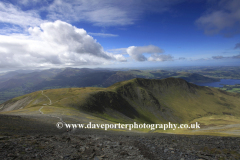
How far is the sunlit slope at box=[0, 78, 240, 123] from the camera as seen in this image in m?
92.5

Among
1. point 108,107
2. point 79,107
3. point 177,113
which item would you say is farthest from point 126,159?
point 177,113

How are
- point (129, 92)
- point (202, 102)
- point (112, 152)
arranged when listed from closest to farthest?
point (112, 152) < point (129, 92) < point (202, 102)

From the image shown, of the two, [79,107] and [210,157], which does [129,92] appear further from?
[210,157]

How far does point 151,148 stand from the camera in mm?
18297

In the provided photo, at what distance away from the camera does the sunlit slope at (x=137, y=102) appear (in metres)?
92.5

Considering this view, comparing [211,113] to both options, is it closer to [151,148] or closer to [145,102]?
[145,102]

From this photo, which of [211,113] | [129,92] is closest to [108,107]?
[129,92]

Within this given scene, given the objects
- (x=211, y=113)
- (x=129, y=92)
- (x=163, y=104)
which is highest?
(x=129, y=92)

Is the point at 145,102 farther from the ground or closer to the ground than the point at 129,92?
closer to the ground

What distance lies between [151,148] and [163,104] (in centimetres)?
14570

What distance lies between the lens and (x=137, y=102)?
14062 cm

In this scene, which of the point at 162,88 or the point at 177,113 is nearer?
the point at 177,113

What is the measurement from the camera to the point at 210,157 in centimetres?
1455

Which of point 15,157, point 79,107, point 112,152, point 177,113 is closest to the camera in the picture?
point 15,157
